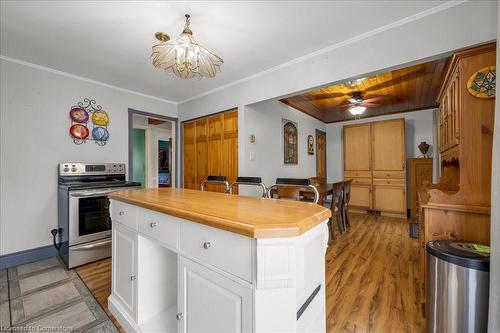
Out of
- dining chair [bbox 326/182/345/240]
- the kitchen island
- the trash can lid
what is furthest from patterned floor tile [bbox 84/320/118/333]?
dining chair [bbox 326/182/345/240]

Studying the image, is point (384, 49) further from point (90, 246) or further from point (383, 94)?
point (90, 246)

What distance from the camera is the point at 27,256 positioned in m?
2.63

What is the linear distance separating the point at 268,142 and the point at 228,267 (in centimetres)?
312

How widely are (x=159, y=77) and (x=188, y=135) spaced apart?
4.24ft

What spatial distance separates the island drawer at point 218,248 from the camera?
832 millimetres

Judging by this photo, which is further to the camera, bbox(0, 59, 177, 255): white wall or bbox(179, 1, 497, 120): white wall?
bbox(0, 59, 177, 255): white wall

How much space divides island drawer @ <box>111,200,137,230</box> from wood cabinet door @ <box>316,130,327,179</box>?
15.6ft

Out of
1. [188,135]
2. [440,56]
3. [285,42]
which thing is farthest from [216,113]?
[440,56]

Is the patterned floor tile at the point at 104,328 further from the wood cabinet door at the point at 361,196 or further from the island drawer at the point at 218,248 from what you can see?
the wood cabinet door at the point at 361,196

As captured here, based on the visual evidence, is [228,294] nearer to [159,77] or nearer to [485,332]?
[485,332]

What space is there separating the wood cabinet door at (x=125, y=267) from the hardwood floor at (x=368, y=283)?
0.24 meters

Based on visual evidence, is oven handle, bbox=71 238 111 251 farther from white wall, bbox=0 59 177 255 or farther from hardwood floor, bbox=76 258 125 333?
white wall, bbox=0 59 177 255

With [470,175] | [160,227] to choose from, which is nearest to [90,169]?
[160,227]

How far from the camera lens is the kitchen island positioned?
31.4 inches
